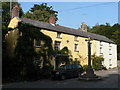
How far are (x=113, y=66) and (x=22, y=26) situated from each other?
26.2 metres

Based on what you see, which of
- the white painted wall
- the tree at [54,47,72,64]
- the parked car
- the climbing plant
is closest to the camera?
the parked car

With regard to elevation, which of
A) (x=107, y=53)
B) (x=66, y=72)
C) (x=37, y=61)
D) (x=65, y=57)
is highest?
(x=107, y=53)

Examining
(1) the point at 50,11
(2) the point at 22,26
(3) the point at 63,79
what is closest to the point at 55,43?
(2) the point at 22,26

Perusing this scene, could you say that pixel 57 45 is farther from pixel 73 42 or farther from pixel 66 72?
pixel 66 72

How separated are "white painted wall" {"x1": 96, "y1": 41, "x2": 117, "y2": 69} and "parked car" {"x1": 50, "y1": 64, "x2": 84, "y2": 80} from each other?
14.5 m

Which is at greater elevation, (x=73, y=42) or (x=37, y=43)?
(x=73, y=42)

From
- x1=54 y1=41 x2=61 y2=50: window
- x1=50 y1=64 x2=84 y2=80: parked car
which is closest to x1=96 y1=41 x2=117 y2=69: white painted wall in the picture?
x1=54 y1=41 x2=61 y2=50: window

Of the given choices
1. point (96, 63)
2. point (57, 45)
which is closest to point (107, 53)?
point (96, 63)

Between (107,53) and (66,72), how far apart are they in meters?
20.6

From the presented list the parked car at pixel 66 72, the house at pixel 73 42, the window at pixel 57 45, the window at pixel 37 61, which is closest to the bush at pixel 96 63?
the house at pixel 73 42

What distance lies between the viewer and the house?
2512 centimetres

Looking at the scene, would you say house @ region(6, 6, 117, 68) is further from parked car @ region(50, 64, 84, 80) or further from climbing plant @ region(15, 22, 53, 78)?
parked car @ region(50, 64, 84, 80)

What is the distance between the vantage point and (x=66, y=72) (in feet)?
62.7

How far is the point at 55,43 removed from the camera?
2602 cm
